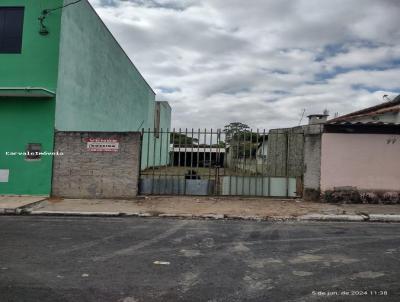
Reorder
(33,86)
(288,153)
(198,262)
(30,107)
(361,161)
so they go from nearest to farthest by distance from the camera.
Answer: (198,262) → (361,161) → (33,86) → (30,107) → (288,153)

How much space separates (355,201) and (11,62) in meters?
12.1

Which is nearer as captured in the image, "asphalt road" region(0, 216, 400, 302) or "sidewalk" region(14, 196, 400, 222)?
"asphalt road" region(0, 216, 400, 302)

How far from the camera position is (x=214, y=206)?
33.8ft

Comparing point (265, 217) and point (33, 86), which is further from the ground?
point (33, 86)

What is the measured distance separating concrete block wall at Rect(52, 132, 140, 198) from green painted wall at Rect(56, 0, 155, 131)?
0.98m

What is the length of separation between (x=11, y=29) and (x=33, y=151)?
14.1 ft

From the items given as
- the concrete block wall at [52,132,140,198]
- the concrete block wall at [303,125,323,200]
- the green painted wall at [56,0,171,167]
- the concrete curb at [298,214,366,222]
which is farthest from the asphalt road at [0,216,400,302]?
the green painted wall at [56,0,171,167]

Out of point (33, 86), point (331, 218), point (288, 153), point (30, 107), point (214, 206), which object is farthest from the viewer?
point (288, 153)

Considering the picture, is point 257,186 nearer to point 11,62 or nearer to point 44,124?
point 44,124

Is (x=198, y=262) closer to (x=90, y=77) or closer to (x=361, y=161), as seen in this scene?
(x=361, y=161)

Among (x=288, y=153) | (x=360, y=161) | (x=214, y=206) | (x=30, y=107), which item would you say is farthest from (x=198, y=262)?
(x=30, y=107)

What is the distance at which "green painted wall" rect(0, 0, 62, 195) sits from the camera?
1173cm

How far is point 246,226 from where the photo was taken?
7.99m

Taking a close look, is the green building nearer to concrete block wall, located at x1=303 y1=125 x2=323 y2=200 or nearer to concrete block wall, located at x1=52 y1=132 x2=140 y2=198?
concrete block wall, located at x1=52 y1=132 x2=140 y2=198
